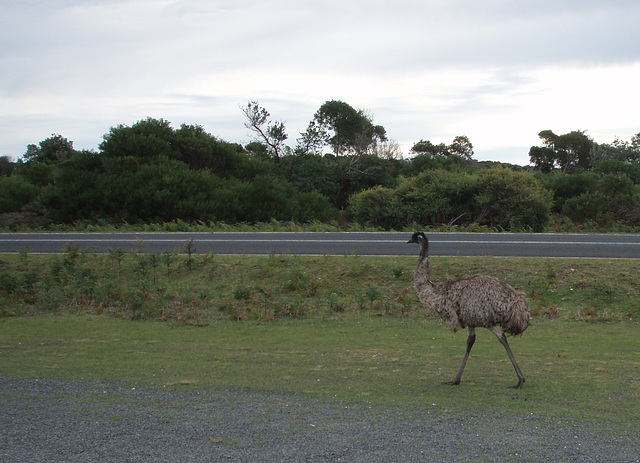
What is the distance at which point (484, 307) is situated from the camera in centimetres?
889

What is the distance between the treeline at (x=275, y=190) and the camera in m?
37.8

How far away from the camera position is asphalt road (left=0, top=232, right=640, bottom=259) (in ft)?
68.2

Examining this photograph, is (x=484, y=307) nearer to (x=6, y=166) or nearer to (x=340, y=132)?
(x=340, y=132)

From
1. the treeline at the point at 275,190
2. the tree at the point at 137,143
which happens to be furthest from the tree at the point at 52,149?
the tree at the point at 137,143

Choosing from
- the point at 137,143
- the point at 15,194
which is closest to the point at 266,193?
the point at 137,143

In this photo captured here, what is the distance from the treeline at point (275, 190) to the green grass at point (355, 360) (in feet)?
64.1

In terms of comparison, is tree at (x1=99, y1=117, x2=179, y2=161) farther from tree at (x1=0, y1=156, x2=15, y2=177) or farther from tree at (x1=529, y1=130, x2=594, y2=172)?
tree at (x1=529, y1=130, x2=594, y2=172)

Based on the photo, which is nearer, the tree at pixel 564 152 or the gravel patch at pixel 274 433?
the gravel patch at pixel 274 433

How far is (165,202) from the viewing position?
40250mm

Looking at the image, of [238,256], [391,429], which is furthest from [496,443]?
[238,256]

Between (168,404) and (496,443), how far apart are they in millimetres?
3847

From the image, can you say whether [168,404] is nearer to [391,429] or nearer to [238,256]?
[391,429]

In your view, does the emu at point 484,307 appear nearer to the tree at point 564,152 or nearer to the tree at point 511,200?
the tree at point 511,200

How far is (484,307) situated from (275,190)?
121 feet
